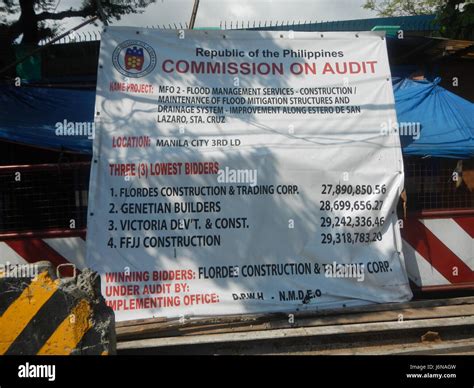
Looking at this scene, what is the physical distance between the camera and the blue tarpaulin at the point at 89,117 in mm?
4633

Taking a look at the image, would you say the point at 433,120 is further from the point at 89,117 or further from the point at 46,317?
the point at 46,317

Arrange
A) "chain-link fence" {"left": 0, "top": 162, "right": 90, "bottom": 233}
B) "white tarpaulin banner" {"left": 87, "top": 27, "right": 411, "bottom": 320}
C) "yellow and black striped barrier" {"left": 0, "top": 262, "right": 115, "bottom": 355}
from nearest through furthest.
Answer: "yellow and black striped barrier" {"left": 0, "top": 262, "right": 115, "bottom": 355}, "white tarpaulin banner" {"left": 87, "top": 27, "right": 411, "bottom": 320}, "chain-link fence" {"left": 0, "top": 162, "right": 90, "bottom": 233}

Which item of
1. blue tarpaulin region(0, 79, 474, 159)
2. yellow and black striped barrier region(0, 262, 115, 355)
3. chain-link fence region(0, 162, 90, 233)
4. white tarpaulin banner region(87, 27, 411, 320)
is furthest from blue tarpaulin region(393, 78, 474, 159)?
yellow and black striped barrier region(0, 262, 115, 355)

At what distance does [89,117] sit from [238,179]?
2060 mm

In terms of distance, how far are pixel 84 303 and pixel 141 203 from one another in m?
1.22

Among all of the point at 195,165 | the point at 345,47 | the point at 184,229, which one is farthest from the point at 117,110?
the point at 345,47

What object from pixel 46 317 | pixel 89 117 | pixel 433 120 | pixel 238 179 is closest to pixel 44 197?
pixel 89 117

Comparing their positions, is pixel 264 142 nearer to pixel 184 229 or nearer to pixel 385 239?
pixel 184 229

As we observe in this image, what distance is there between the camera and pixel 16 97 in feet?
18.3

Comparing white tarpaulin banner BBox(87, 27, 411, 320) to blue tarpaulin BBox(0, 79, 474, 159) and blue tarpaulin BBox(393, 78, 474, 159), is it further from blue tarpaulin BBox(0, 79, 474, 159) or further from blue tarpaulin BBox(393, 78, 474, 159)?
blue tarpaulin BBox(0, 79, 474, 159)

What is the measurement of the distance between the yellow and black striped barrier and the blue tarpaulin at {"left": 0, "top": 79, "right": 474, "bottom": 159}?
6.03 feet

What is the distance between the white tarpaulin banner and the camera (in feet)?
13.2

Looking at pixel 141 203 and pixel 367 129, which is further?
pixel 367 129

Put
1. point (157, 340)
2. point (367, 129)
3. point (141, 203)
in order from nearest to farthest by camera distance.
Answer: point (157, 340) → point (141, 203) → point (367, 129)
